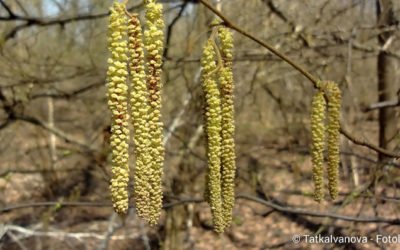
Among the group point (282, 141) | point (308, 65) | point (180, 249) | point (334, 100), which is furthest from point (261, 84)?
point (334, 100)

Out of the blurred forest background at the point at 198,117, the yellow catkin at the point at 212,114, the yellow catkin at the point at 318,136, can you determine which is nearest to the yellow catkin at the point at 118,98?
the yellow catkin at the point at 212,114

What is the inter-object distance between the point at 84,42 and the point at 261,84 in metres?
2.34

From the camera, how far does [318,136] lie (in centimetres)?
159

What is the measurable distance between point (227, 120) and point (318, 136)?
42cm

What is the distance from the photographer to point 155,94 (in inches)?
44.2

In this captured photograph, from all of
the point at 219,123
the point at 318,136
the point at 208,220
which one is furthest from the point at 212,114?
the point at 208,220

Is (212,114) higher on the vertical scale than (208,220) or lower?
higher

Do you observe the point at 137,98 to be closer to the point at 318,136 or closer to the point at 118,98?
the point at 118,98

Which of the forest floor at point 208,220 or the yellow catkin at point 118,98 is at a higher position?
Answer: the yellow catkin at point 118,98

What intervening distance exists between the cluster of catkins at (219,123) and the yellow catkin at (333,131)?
1.37 feet

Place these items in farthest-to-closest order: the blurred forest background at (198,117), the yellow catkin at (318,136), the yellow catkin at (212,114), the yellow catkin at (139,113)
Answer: the blurred forest background at (198,117), the yellow catkin at (318,136), the yellow catkin at (212,114), the yellow catkin at (139,113)

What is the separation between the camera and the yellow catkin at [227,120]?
1.31 m

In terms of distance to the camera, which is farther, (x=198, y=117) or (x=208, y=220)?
(x=208, y=220)

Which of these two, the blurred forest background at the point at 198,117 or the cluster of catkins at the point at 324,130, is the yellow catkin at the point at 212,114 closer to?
the cluster of catkins at the point at 324,130
